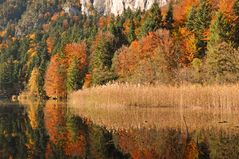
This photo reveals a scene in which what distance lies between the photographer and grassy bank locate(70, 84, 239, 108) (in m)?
31.1

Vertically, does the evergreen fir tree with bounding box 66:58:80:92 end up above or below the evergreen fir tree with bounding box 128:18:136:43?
below

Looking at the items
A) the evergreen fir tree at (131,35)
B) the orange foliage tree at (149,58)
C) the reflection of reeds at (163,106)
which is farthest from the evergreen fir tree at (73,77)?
the reflection of reeds at (163,106)

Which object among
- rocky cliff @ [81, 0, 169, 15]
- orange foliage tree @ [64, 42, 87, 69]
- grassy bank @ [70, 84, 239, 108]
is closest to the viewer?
grassy bank @ [70, 84, 239, 108]

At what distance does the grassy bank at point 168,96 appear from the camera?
31.1m

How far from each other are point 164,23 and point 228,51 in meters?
30.0

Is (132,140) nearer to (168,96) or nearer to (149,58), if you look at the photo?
(168,96)

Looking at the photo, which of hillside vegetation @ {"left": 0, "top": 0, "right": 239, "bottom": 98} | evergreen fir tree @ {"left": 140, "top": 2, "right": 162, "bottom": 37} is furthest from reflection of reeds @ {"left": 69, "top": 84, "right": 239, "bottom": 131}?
evergreen fir tree @ {"left": 140, "top": 2, "right": 162, "bottom": 37}

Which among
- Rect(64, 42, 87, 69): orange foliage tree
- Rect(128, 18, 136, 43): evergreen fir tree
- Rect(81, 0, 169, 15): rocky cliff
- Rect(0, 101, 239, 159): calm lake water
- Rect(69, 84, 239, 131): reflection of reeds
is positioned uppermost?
Rect(81, 0, 169, 15): rocky cliff

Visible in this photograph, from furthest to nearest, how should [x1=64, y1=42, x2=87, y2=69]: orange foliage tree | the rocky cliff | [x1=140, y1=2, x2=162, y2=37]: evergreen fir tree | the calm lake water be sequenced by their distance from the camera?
the rocky cliff → [x1=64, y1=42, x2=87, y2=69]: orange foliage tree → [x1=140, y1=2, x2=162, y2=37]: evergreen fir tree → the calm lake water

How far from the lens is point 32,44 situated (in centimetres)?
16262

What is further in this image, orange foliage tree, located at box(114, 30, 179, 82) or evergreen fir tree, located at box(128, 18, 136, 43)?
evergreen fir tree, located at box(128, 18, 136, 43)

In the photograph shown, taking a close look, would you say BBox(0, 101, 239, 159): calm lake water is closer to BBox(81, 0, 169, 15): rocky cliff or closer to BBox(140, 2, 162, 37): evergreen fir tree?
BBox(140, 2, 162, 37): evergreen fir tree

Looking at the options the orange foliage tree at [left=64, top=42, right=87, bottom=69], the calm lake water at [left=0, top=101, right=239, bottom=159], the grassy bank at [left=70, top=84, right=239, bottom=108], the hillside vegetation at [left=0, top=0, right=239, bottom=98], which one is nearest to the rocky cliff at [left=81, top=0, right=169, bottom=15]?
the hillside vegetation at [left=0, top=0, right=239, bottom=98]

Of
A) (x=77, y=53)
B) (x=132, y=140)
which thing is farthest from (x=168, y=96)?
(x=77, y=53)
